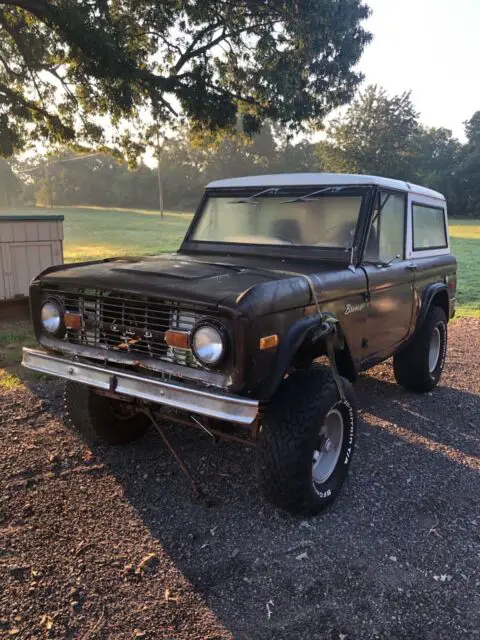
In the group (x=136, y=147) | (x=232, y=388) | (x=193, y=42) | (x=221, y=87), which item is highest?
(x=193, y=42)

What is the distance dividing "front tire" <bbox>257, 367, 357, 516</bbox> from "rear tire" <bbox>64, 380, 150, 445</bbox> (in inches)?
47.8

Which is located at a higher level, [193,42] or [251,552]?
[193,42]

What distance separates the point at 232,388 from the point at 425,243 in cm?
326

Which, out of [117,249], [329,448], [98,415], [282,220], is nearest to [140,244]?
[117,249]

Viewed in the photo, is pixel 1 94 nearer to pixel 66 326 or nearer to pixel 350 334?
pixel 66 326

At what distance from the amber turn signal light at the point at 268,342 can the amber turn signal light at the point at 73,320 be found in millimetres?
1239

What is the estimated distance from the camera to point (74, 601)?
8.16 ft

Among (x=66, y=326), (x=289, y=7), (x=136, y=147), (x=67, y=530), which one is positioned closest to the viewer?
(x=67, y=530)

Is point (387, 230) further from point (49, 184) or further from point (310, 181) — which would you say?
point (49, 184)

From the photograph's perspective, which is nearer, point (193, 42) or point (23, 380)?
point (23, 380)

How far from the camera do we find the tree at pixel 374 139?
57.2m

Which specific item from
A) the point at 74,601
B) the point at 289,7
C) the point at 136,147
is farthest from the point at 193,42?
the point at 74,601

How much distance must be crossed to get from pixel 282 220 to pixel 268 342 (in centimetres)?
174

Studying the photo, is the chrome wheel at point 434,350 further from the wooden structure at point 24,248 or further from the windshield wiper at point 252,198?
the wooden structure at point 24,248
